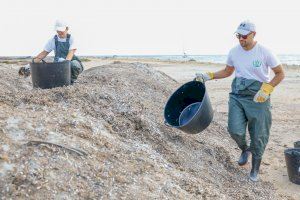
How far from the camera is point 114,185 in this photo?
3.52m

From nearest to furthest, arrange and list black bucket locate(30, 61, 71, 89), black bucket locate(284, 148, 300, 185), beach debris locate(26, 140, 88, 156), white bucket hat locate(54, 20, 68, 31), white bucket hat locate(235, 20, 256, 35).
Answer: beach debris locate(26, 140, 88, 156), white bucket hat locate(235, 20, 256, 35), black bucket locate(284, 148, 300, 185), black bucket locate(30, 61, 71, 89), white bucket hat locate(54, 20, 68, 31)

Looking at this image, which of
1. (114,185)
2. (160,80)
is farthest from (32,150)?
(160,80)

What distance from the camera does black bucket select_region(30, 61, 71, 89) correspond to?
257 inches

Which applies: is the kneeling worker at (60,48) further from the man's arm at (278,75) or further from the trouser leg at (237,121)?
the man's arm at (278,75)

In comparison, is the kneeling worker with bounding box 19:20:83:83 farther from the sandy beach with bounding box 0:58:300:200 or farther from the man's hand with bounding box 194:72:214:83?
the man's hand with bounding box 194:72:214:83

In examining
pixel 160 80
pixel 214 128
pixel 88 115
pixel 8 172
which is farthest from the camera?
pixel 160 80

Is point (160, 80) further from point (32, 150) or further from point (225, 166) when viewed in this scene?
point (32, 150)

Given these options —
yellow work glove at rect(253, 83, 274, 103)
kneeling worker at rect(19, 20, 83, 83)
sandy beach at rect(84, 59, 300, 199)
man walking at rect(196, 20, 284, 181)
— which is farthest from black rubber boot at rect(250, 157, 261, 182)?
kneeling worker at rect(19, 20, 83, 83)

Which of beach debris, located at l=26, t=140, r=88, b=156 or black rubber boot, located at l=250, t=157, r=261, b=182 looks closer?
beach debris, located at l=26, t=140, r=88, b=156

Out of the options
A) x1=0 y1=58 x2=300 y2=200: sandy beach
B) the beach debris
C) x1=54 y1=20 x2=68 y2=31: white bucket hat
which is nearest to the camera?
x1=0 y1=58 x2=300 y2=200: sandy beach

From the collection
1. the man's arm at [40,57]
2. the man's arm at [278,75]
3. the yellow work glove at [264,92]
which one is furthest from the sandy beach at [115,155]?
the man's arm at [40,57]

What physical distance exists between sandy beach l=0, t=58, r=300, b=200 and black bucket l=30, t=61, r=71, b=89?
0.85 m

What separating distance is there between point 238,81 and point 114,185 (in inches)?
90.3

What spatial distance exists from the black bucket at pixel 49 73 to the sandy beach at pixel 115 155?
2.80 feet
